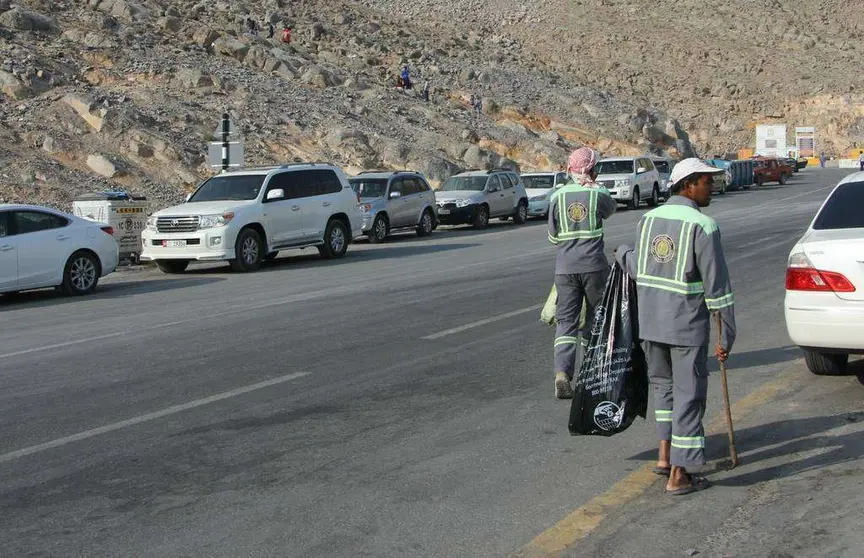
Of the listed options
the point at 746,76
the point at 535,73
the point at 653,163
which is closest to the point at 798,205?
the point at 653,163

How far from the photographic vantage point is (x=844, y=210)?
8.52m

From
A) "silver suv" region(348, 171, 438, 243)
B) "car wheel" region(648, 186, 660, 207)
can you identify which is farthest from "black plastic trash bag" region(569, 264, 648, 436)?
"car wheel" region(648, 186, 660, 207)

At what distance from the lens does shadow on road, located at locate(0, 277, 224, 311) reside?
16.0m

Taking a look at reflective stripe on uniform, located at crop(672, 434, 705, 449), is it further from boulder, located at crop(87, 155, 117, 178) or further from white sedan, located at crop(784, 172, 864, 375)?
boulder, located at crop(87, 155, 117, 178)

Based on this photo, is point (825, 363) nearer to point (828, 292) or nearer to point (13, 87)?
point (828, 292)

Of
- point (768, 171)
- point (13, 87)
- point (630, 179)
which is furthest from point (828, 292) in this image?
point (768, 171)

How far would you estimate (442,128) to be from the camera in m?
49.3

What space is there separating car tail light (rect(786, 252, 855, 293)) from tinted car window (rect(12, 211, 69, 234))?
11.8 meters

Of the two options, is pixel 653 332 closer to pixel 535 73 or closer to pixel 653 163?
pixel 653 163

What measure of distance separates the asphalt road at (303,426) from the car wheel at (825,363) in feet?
1.28

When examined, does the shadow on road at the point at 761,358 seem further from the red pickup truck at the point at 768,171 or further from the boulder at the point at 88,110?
the red pickup truck at the point at 768,171

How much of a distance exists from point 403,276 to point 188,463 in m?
11.0

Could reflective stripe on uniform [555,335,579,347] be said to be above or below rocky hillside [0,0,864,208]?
below

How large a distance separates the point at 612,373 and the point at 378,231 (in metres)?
21.3
